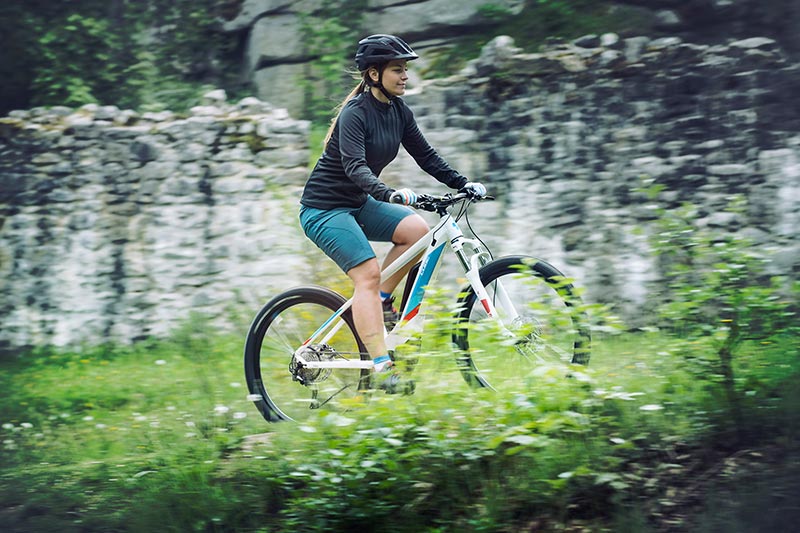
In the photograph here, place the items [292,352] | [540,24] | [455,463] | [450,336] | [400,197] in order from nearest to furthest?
[455,463] → [450,336] → [400,197] → [292,352] → [540,24]

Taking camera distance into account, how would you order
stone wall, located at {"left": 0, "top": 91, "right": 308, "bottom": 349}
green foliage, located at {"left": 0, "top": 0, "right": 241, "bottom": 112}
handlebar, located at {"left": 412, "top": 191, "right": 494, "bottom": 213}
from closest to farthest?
handlebar, located at {"left": 412, "top": 191, "right": 494, "bottom": 213} → stone wall, located at {"left": 0, "top": 91, "right": 308, "bottom": 349} → green foliage, located at {"left": 0, "top": 0, "right": 241, "bottom": 112}

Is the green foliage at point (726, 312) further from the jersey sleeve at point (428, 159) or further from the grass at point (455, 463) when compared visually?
the jersey sleeve at point (428, 159)

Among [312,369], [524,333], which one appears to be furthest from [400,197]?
[312,369]

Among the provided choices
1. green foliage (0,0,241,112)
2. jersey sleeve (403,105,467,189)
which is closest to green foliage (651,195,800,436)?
jersey sleeve (403,105,467,189)

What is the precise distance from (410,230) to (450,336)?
873 millimetres

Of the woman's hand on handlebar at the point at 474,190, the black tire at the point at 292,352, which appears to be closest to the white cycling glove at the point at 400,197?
the woman's hand on handlebar at the point at 474,190

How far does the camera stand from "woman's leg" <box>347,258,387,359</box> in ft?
15.5

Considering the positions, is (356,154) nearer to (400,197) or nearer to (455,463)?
(400,197)

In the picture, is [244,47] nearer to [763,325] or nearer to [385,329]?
[385,329]

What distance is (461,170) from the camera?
7711mm

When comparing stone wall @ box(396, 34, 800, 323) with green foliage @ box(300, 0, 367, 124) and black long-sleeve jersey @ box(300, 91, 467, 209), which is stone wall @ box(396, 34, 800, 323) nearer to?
black long-sleeve jersey @ box(300, 91, 467, 209)

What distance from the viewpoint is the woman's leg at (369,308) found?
472 cm

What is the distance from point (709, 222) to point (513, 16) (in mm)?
4531

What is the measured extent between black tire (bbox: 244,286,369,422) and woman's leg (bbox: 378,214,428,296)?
1.13 ft
